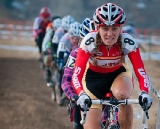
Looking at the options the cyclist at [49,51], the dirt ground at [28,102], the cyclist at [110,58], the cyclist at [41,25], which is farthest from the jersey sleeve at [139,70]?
the cyclist at [41,25]

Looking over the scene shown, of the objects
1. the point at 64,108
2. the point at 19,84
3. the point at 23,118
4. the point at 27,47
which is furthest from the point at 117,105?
the point at 27,47

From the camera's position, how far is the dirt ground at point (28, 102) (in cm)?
945

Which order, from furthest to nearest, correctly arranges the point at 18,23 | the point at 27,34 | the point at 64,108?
the point at 18,23 → the point at 27,34 → the point at 64,108

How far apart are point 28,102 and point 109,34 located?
22.1 ft

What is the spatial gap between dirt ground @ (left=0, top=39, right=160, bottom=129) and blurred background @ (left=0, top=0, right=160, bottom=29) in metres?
21.1

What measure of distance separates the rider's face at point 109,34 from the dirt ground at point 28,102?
360 cm

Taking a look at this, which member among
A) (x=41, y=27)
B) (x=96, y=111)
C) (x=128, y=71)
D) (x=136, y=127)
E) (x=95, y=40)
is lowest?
(x=136, y=127)

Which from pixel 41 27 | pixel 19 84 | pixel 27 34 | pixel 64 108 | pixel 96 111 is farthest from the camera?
pixel 27 34

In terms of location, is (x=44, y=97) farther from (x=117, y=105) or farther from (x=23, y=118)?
(x=117, y=105)

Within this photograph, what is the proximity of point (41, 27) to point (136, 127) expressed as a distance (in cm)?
986

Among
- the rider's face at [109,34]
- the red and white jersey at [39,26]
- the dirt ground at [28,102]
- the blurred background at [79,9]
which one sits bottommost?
the dirt ground at [28,102]

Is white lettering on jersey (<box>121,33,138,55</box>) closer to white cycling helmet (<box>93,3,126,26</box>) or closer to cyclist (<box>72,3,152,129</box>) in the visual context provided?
cyclist (<box>72,3,152,129</box>)

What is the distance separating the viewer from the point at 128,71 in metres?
5.51

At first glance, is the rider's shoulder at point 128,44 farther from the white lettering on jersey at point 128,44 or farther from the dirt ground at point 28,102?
the dirt ground at point 28,102
